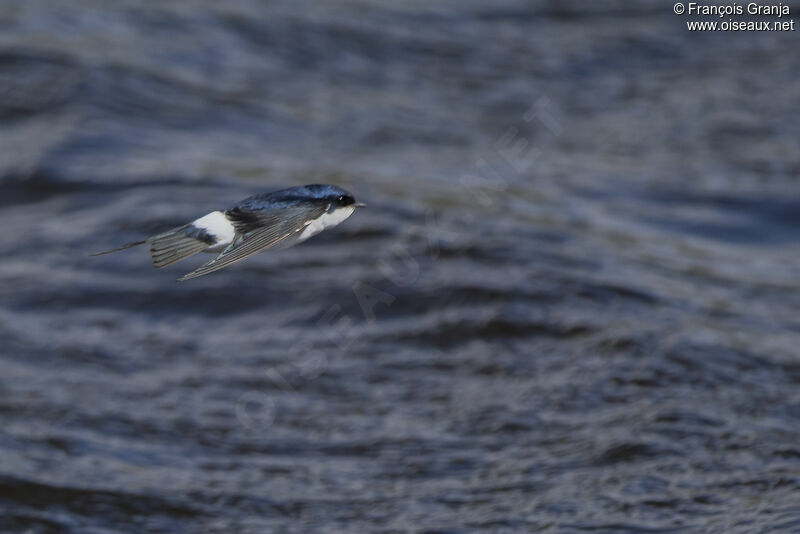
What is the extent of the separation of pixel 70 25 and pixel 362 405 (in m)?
4.40

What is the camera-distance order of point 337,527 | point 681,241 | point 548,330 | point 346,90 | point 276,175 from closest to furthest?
point 337,527, point 548,330, point 681,241, point 276,175, point 346,90

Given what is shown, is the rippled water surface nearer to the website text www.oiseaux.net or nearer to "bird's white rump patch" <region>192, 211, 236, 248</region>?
the website text www.oiseaux.net

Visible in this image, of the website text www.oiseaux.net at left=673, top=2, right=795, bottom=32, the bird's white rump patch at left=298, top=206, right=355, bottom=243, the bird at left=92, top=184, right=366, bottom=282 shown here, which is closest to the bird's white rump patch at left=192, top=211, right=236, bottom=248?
the bird at left=92, top=184, right=366, bottom=282

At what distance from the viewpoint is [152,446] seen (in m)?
4.17

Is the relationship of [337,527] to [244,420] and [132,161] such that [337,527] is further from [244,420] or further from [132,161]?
[132,161]

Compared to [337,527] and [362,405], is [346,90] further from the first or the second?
[337,527]

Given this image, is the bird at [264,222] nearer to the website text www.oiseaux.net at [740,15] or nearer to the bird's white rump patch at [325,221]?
the bird's white rump patch at [325,221]

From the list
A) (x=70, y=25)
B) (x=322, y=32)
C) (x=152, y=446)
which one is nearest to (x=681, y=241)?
(x=152, y=446)

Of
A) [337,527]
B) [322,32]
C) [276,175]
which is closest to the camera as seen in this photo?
[337,527]

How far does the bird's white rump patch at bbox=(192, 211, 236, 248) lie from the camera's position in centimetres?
211

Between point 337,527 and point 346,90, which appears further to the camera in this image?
point 346,90

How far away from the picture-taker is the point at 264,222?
6.84 feet

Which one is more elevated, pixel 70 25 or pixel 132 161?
pixel 70 25

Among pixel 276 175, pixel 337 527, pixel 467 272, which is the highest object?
pixel 276 175
